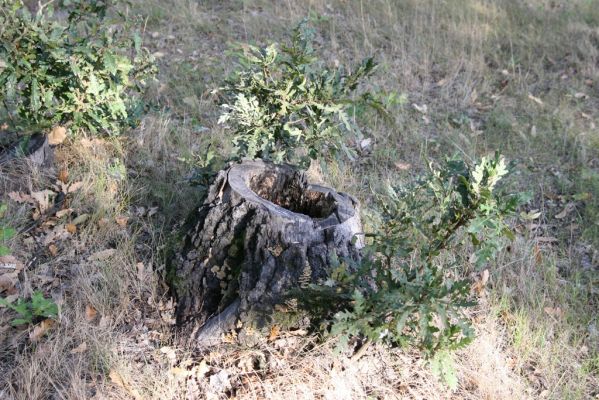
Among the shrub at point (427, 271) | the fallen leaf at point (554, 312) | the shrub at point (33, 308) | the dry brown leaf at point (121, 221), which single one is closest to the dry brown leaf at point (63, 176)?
the dry brown leaf at point (121, 221)

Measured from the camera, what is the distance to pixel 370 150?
5.23 metres

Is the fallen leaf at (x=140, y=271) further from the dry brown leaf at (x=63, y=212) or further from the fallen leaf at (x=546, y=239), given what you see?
the fallen leaf at (x=546, y=239)

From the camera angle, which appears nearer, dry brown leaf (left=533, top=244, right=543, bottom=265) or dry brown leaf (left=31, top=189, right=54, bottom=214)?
dry brown leaf (left=31, top=189, right=54, bottom=214)

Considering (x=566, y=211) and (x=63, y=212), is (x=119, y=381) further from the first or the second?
(x=566, y=211)

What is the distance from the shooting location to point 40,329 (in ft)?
9.66

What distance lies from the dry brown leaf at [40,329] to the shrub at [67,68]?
58.4 inches

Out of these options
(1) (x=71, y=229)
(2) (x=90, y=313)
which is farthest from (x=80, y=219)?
(2) (x=90, y=313)

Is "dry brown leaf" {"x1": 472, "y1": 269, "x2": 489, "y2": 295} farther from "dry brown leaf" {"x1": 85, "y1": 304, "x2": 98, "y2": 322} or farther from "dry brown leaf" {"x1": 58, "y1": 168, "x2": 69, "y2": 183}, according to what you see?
"dry brown leaf" {"x1": 58, "y1": 168, "x2": 69, "y2": 183}

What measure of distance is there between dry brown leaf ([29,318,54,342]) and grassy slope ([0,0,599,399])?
2.1 inches

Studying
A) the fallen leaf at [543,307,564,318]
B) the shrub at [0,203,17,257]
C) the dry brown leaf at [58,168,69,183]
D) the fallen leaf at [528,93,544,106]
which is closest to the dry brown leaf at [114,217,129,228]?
the dry brown leaf at [58,168,69,183]

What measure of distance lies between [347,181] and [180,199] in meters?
1.39

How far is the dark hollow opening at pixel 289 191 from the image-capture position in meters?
3.31

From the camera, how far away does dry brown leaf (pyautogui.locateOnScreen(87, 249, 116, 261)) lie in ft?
11.2

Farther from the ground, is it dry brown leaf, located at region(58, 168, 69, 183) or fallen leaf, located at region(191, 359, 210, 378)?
dry brown leaf, located at region(58, 168, 69, 183)
